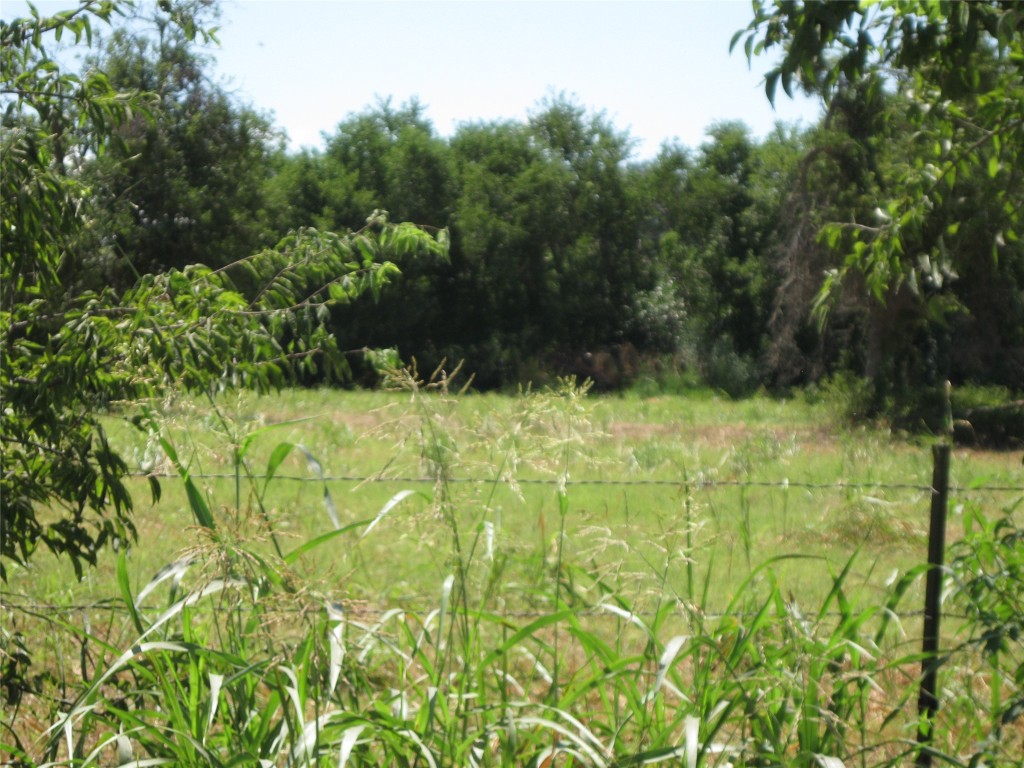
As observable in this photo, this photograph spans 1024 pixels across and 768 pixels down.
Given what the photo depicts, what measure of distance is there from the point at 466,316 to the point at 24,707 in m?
28.6

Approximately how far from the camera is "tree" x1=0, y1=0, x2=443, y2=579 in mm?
2896

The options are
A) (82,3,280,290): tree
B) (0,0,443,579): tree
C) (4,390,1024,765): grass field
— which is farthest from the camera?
(82,3,280,290): tree

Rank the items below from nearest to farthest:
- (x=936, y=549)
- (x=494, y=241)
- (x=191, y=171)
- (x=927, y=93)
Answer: (x=936, y=549) → (x=927, y=93) → (x=191, y=171) → (x=494, y=241)

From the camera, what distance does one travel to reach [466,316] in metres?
32.2

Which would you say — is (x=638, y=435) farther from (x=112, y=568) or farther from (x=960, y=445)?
(x=112, y=568)

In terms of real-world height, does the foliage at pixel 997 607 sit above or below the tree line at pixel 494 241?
below

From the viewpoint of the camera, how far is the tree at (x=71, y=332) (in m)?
2.90

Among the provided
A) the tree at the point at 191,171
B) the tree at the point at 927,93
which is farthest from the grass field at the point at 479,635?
→ the tree at the point at 191,171

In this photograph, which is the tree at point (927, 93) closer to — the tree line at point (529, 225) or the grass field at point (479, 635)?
the grass field at point (479, 635)

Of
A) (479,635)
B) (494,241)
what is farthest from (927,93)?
(494,241)

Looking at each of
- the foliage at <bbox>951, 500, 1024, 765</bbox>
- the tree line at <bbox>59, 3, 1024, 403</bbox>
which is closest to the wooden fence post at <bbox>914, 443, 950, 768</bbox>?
the foliage at <bbox>951, 500, 1024, 765</bbox>

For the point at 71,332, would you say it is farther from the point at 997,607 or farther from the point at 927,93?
the point at 927,93

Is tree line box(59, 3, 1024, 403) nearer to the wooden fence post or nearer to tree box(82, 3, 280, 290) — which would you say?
tree box(82, 3, 280, 290)

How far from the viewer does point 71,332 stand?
2.87m
